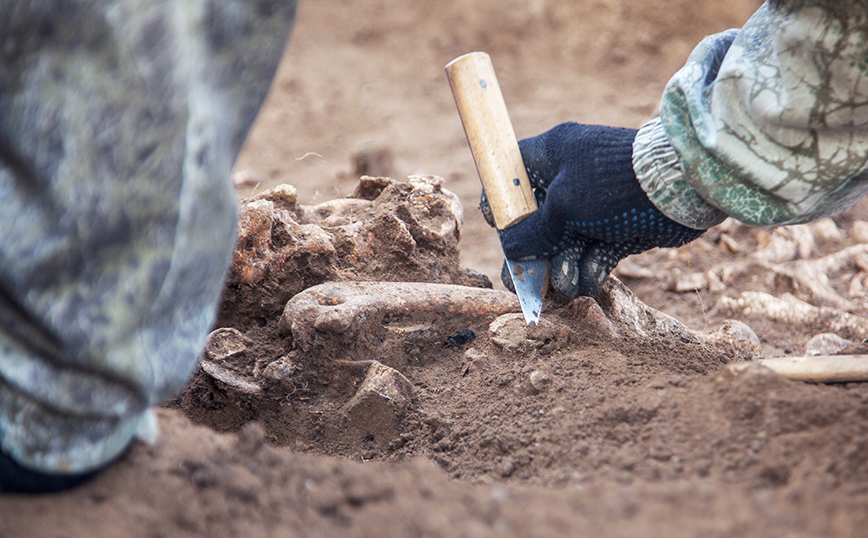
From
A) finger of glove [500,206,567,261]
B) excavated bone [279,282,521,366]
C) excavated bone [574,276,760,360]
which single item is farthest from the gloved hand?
excavated bone [279,282,521,366]

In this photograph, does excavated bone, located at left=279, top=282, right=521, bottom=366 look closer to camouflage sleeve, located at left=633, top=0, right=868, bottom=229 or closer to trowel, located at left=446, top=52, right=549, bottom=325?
trowel, located at left=446, top=52, right=549, bottom=325

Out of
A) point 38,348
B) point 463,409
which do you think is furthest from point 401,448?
point 38,348

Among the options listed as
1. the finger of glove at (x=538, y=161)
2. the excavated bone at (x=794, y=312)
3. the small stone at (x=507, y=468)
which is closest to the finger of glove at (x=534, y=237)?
the finger of glove at (x=538, y=161)

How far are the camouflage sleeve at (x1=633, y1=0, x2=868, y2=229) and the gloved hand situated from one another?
0.08 metres

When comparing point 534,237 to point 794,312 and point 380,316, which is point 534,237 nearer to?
point 380,316

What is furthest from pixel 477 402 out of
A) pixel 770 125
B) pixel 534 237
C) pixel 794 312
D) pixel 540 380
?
pixel 794 312

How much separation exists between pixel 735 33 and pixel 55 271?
1917 mm

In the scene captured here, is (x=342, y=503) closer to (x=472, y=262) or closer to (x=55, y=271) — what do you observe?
(x=55, y=271)

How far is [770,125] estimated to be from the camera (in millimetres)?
1651

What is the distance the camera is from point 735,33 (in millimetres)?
1948

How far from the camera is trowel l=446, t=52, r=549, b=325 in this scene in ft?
6.73

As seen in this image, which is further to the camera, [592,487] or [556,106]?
[556,106]

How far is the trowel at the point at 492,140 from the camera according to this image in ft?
6.73

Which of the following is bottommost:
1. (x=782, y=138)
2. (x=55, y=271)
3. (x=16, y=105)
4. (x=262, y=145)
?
(x=262, y=145)
